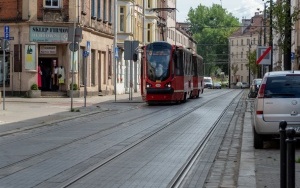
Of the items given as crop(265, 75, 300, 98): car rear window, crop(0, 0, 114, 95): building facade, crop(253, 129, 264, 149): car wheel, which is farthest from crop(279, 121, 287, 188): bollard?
crop(0, 0, 114, 95): building facade

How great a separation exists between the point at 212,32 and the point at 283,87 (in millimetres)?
152392

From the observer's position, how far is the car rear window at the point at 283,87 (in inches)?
592

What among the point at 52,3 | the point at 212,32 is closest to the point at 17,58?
the point at 52,3

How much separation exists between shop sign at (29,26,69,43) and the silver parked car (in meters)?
31.4

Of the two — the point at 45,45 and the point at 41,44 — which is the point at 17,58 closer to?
the point at 41,44

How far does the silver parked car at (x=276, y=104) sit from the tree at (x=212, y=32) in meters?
148

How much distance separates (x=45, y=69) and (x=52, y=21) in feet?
10.6

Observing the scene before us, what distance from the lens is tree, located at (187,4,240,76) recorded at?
164 metres

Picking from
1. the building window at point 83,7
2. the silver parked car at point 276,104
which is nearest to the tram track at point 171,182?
the silver parked car at point 276,104

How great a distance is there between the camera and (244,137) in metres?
18.5

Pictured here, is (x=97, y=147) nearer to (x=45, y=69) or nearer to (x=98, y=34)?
(x=45, y=69)

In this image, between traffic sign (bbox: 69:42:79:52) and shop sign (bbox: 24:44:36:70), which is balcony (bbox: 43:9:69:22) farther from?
traffic sign (bbox: 69:42:79:52)

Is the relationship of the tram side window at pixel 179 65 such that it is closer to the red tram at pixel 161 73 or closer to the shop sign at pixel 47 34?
the red tram at pixel 161 73

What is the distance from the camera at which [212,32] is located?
166 metres
